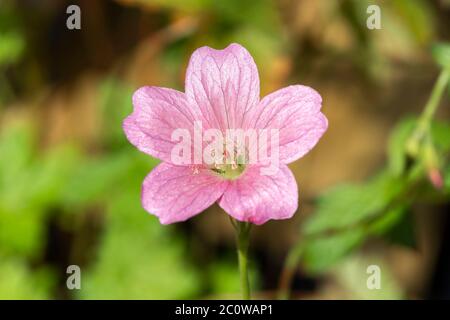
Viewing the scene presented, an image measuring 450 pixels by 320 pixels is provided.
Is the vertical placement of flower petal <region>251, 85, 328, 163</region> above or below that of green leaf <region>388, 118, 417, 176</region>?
below

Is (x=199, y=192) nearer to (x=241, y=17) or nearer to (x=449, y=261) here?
(x=241, y=17)

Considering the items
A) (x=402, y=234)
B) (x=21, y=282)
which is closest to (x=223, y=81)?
(x=402, y=234)

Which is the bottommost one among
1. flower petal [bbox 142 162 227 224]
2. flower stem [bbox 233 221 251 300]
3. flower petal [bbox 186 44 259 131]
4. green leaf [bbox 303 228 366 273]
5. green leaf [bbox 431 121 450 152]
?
flower stem [bbox 233 221 251 300]

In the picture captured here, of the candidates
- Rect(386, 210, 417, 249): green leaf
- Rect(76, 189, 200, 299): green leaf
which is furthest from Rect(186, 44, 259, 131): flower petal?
Rect(76, 189, 200, 299): green leaf

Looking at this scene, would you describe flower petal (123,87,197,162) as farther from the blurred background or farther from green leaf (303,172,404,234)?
the blurred background

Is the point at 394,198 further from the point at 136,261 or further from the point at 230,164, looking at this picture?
the point at 136,261

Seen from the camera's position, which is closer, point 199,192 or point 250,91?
point 199,192
